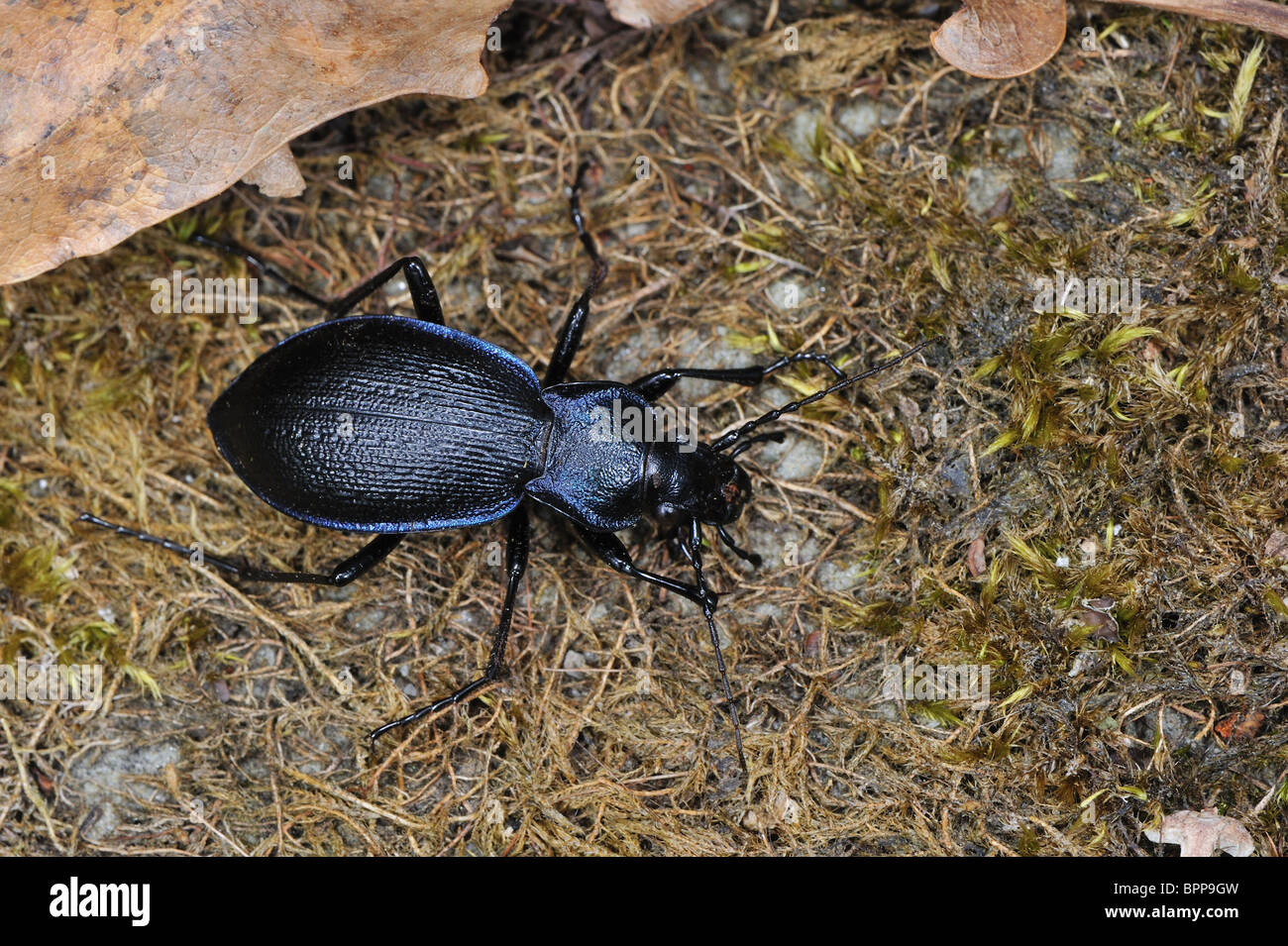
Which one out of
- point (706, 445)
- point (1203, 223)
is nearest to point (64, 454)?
point (706, 445)

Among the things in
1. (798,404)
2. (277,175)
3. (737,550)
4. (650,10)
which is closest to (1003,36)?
(650,10)

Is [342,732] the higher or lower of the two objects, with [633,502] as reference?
lower

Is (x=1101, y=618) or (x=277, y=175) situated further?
(x=277, y=175)

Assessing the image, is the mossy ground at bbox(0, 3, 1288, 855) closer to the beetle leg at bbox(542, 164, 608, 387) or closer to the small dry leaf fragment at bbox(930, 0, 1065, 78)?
the beetle leg at bbox(542, 164, 608, 387)

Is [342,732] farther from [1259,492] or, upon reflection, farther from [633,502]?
[1259,492]

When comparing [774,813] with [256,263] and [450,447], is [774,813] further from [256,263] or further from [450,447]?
A: [256,263]

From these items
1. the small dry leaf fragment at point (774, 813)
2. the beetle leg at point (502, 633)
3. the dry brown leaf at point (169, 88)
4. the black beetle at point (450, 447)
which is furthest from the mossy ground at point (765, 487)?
the dry brown leaf at point (169, 88)

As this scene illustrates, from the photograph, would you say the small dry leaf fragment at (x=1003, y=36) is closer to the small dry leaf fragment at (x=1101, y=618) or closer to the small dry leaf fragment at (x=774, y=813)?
the small dry leaf fragment at (x=1101, y=618)
